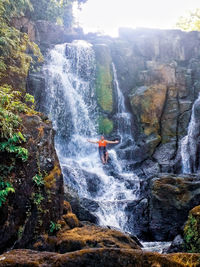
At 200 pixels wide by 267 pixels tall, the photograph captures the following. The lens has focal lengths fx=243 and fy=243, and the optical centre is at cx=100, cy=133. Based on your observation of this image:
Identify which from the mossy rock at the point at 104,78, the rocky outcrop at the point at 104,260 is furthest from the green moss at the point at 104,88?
the rocky outcrop at the point at 104,260

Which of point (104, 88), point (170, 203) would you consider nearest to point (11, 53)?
point (170, 203)

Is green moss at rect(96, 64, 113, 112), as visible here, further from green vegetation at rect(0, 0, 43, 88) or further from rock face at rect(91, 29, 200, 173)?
green vegetation at rect(0, 0, 43, 88)

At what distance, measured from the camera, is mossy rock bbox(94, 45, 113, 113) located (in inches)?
822

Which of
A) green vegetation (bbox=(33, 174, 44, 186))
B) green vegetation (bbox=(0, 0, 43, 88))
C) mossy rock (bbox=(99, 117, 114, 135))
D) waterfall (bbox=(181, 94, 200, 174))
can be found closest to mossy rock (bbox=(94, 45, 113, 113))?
mossy rock (bbox=(99, 117, 114, 135))

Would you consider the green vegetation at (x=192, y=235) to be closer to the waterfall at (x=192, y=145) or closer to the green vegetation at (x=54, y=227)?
the green vegetation at (x=54, y=227)

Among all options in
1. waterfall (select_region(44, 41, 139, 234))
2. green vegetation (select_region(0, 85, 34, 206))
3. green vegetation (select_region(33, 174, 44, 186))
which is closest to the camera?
green vegetation (select_region(0, 85, 34, 206))

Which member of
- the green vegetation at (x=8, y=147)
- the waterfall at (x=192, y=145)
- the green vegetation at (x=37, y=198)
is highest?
the green vegetation at (x=8, y=147)

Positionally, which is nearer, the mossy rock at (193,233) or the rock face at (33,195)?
the rock face at (33,195)

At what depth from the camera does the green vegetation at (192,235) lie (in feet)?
19.3

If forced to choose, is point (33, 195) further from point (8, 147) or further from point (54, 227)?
point (8, 147)

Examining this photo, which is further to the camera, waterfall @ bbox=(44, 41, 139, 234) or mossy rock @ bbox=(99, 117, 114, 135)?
mossy rock @ bbox=(99, 117, 114, 135)

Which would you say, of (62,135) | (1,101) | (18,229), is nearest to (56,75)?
(62,135)

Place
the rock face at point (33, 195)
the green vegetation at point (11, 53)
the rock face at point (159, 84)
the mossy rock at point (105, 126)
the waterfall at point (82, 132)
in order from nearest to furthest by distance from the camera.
→ the rock face at point (33, 195)
the green vegetation at point (11, 53)
the waterfall at point (82, 132)
the rock face at point (159, 84)
the mossy rock at point (105, 126)

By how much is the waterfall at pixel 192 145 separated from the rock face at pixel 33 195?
12135 mm
